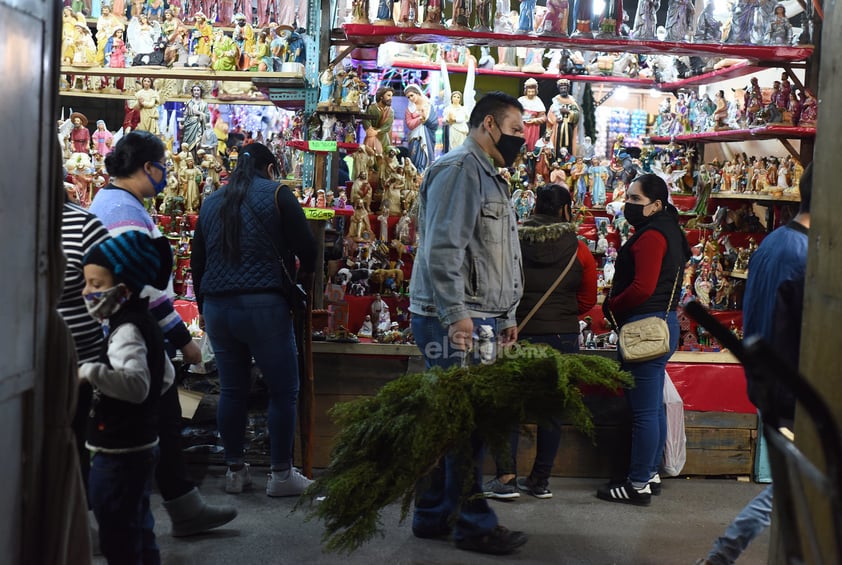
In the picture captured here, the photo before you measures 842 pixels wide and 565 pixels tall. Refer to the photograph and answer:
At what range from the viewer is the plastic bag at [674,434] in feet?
17.1

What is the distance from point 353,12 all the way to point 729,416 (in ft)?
9.98

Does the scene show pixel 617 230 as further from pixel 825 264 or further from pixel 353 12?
pixel 825 264

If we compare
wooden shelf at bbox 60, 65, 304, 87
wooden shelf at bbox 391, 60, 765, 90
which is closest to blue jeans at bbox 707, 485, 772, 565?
wooden shelf at bbox 60, 65, 304, 87

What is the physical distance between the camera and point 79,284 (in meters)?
3.36

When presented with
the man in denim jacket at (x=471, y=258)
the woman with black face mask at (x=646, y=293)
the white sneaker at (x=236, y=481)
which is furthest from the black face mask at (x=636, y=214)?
the white sneaker at (x=236, y=481)

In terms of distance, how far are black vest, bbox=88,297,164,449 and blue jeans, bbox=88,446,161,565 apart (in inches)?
1.8

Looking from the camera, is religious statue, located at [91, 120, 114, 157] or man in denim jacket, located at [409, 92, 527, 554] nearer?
man in denim jacket, located at [409, 92, 527, 554]

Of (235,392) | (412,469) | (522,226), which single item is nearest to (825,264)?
(412,469)

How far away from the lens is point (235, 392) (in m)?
4.61

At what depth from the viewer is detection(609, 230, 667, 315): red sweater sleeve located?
463 centimetres

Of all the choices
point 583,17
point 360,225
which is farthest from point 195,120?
point 583,17

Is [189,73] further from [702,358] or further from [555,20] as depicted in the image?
[702,358]

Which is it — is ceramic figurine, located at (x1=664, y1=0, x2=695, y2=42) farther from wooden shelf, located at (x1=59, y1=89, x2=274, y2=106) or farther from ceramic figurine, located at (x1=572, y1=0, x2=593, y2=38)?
wooden shelf, located at (x1=59, y1=89, x2=274, y2=106)

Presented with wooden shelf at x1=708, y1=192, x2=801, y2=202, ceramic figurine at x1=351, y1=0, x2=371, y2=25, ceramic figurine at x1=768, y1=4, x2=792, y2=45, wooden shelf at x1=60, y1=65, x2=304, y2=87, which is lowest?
wooden shelf at x1=708, y1=192, x2=801, y2=202
